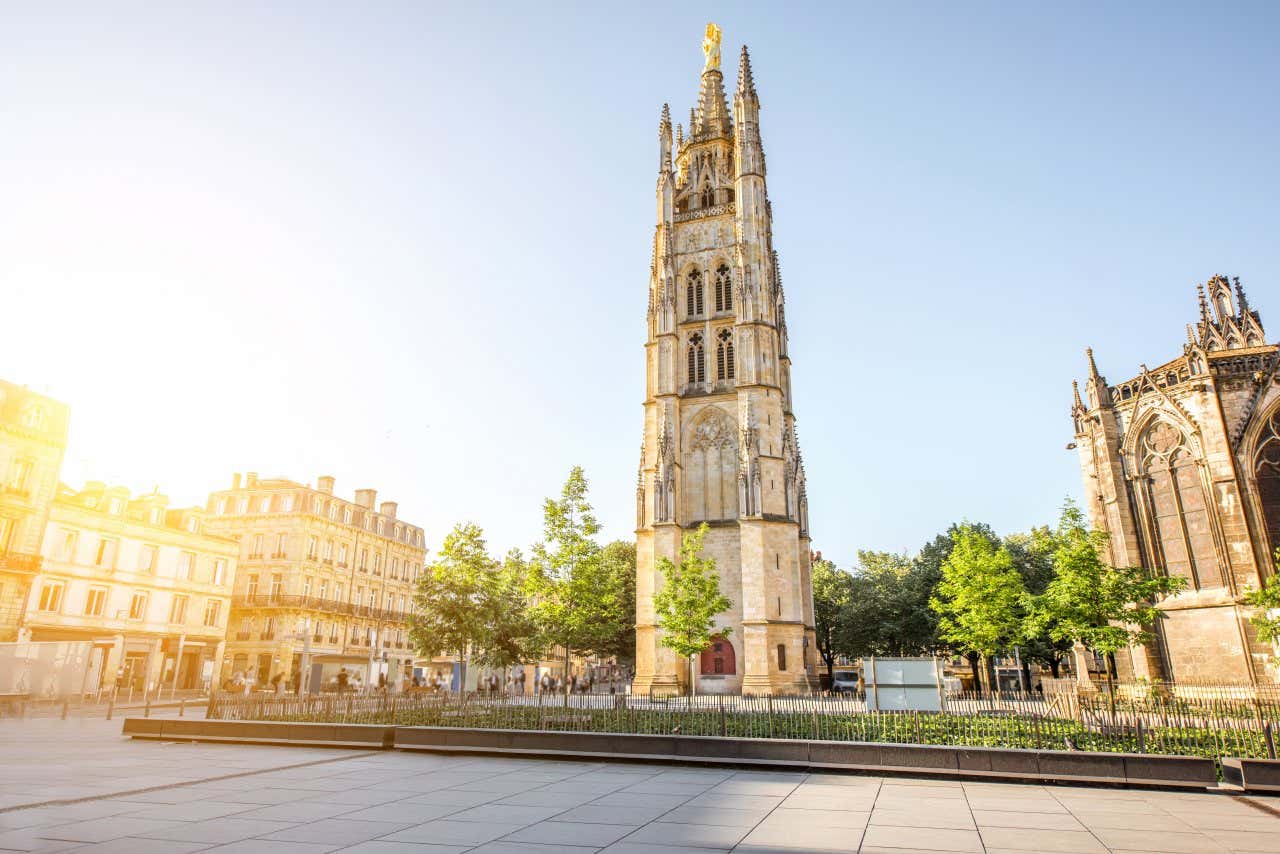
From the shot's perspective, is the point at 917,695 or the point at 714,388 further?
the point at 714,388

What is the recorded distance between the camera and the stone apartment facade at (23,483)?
30.5 meters

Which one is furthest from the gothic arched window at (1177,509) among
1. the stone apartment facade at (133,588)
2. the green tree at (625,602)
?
the stone apartment facade at (133,588)

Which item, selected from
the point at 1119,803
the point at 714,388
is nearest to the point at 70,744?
the point at 1119,803

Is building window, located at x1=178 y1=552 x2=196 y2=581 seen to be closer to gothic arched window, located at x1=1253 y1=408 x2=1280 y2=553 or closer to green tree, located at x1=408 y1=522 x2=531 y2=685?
green tree, located at x1=408 y1=522 x2=531 y2=685

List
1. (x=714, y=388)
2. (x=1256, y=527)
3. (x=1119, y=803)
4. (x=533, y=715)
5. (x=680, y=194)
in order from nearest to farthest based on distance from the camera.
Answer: (x=1119, y=803) < (x=533, y=715) < (x=1256, y=527) < (x=714, y=388) < (x=680, y=194)

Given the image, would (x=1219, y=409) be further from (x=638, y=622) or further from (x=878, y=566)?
(x=878, y=566)

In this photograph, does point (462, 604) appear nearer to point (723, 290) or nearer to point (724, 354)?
point (724, 354)

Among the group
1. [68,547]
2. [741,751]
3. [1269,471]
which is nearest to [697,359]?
[1269,471]

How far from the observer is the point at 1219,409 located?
1049 inches

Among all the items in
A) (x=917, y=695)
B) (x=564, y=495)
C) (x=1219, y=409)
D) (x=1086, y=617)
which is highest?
(x=1219, y=409)

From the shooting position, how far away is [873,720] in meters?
14.8

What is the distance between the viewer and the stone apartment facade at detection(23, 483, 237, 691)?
3319 centimetres

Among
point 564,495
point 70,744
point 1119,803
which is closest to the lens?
point 1119,803

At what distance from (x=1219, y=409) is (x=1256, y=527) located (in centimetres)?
445
